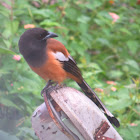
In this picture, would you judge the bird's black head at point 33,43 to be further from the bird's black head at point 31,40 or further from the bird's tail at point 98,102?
the bird's tail at point 98,102

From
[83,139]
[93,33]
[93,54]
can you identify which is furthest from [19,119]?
[93,54]

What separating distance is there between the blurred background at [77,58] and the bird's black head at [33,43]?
0.33ft

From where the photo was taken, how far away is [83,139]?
1554mm

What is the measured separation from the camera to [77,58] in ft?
15.0

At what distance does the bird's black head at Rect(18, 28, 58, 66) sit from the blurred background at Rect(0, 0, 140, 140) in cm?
10

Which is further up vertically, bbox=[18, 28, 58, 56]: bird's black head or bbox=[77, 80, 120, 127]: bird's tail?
bbox=[18, 28, 58, 56]: bird's black head

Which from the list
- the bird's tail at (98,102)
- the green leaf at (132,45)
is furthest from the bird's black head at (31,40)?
the green leaf at (132,45)

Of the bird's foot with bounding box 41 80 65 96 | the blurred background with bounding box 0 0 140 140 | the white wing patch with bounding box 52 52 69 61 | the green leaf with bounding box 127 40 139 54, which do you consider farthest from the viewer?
the green leaf with bounding box 127 40 139 54

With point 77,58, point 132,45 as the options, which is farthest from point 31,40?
point 132,45

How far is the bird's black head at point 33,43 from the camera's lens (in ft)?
7.43

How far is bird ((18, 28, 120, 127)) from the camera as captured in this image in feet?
7.46

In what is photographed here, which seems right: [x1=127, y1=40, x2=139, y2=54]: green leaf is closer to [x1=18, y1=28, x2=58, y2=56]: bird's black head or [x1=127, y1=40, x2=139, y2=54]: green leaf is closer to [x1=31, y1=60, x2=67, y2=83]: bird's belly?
[x1=31, y1=60, x2=67, y2=83]: bird's belly

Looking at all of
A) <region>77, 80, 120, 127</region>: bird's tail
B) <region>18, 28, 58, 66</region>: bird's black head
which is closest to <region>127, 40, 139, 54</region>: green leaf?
<region>77, 80, 120, 127</region>: bird's tail

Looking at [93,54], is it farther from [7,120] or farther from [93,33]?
[7,120]
